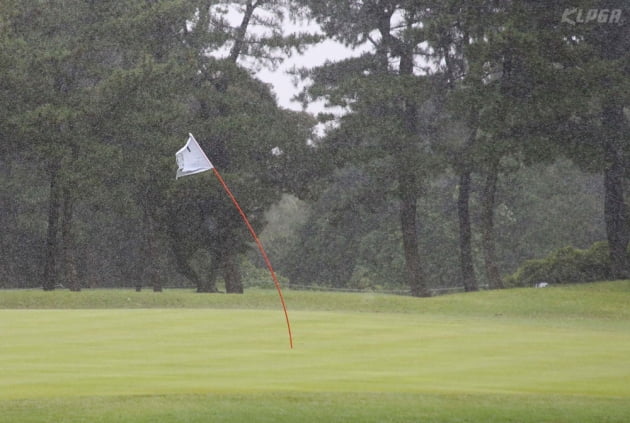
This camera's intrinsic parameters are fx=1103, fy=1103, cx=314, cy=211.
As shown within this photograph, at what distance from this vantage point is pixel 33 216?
157 feet

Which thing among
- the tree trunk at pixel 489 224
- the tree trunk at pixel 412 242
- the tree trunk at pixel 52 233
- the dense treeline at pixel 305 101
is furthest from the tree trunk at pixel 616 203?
the tree trunk at pixel 52 233

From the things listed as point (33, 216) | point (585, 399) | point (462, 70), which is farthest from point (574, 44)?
point (33, 216)

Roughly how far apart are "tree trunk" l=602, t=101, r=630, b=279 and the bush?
521 mm

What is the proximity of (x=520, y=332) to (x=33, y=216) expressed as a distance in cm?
3437

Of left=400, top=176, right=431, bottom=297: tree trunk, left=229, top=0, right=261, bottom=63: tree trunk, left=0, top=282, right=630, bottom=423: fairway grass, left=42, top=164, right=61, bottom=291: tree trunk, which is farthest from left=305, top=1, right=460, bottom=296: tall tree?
left=0, top=282, right=630, bottom=423: fairway grass

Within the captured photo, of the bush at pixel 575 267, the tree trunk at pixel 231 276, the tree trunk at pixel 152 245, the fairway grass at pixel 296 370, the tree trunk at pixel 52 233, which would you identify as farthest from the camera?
the tree trunk at pixel 152 245

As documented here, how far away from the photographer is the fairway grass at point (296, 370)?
1054cm

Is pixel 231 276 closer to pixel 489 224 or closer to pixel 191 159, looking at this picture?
pixel 489 224

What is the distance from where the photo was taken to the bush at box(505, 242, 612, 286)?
33875mm

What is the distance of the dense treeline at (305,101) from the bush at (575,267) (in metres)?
0.36

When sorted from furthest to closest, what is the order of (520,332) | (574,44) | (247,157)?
(247,157), (574,44), (520,332)

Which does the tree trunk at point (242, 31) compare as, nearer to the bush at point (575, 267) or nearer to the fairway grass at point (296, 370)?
the bush at point (575, 267)

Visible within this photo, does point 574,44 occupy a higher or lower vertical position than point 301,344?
higher

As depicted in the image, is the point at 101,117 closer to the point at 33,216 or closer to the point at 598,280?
the point at 33,216
